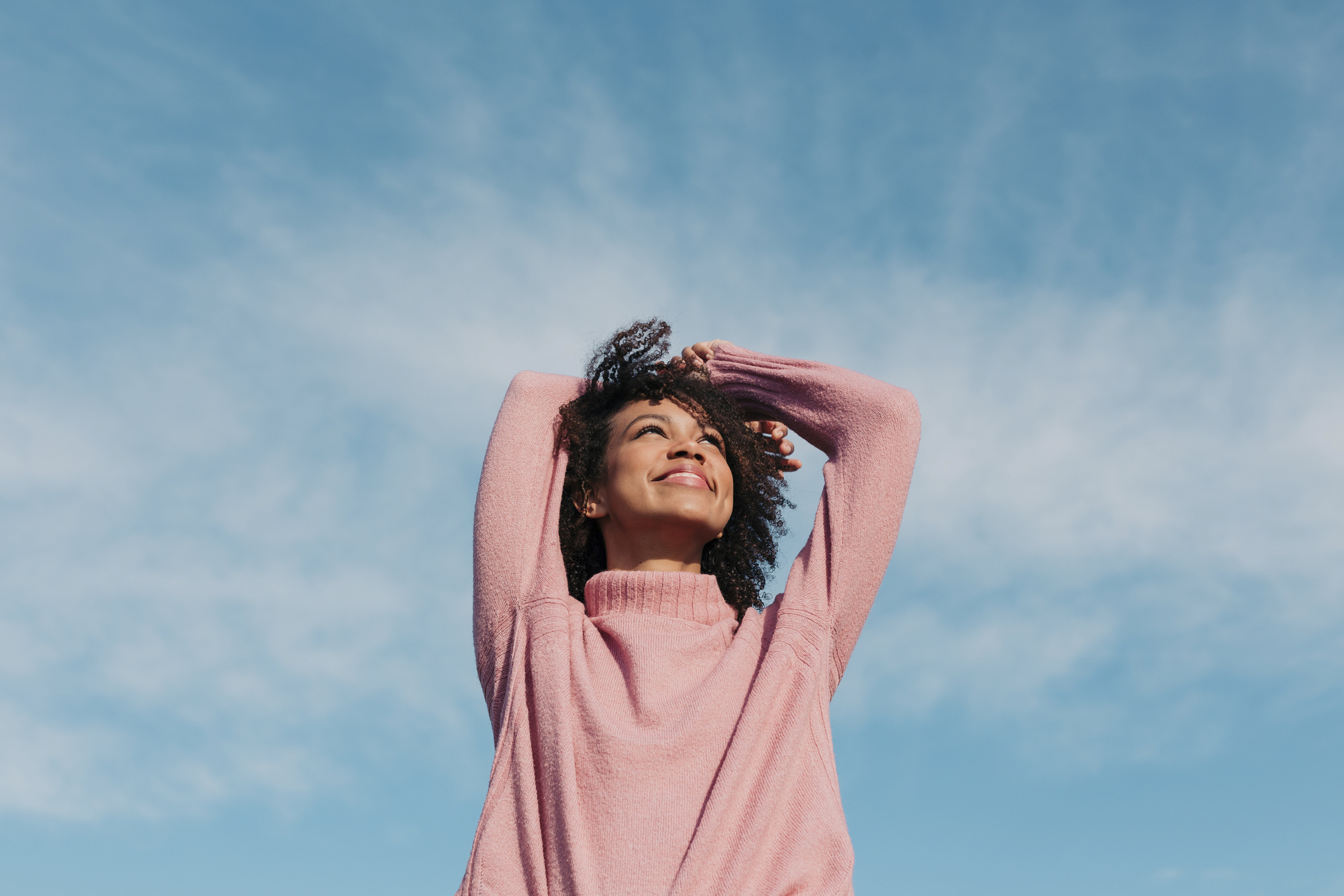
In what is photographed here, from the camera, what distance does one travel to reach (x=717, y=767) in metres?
4.12

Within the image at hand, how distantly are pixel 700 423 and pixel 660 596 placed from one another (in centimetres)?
85

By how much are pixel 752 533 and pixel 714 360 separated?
0.76m

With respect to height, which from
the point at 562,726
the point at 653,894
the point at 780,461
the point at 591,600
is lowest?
the point at 653,894

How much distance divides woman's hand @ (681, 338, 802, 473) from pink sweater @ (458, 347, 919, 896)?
0.30 metres

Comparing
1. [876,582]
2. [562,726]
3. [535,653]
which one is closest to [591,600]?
[535,653]

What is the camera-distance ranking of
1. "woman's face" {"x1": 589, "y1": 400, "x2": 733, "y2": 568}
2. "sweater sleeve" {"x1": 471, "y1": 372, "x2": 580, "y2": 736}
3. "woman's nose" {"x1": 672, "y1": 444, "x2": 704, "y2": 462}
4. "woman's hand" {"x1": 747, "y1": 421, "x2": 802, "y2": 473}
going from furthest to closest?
1. "woman's hand" {"x1": 747, "y1": 421, "x2": 802, "y2": 473}
2. "woman's nose" {"x1": 672, "y1": 444, "x2": 704, "y2": 462}
3. "woman's face" {"x1": 589, "y1": 400, "x2": 733, "y2": 568}
4. "sweater sleeve" {"x1": 471, "y1": 372, "x2": 580, "y2": 736}

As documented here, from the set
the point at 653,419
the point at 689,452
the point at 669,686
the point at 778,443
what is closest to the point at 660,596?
the point at 669,686

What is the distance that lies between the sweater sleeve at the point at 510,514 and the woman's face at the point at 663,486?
0.86ft

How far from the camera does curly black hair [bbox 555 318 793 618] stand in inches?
206

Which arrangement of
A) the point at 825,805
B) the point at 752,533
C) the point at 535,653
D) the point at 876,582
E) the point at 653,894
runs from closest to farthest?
the point at 653,894, the point at 825,805, the point at 535,653, the point at 876,582, the point at 752,533

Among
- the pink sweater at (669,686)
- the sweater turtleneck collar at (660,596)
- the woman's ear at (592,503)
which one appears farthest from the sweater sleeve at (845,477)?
the woman's ear at (592,503)

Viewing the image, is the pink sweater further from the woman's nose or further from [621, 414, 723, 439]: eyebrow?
the woman's nose

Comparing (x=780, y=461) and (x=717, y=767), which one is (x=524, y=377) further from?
(x=717, y=767)

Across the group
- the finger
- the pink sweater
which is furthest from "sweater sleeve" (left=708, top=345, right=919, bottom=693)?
the finger
